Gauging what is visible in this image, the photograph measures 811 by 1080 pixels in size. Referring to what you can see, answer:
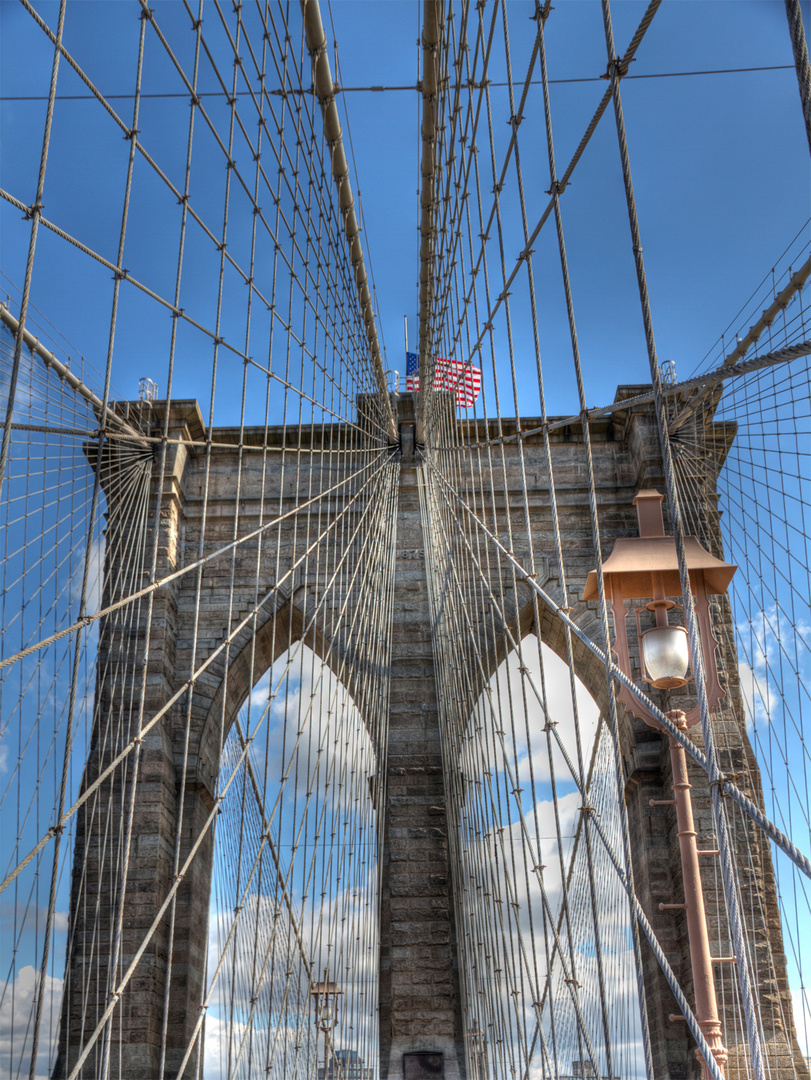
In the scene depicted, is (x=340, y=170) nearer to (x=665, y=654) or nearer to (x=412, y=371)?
(x=412, y=371)

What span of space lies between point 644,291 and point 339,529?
7512 millimetres

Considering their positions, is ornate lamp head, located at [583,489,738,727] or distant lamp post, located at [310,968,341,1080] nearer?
ornate lamp head, located at [583,489,738,727]

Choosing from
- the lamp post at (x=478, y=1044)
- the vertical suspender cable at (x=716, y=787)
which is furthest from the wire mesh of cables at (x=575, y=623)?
the vertical suspender cable at (x=716, y=787)

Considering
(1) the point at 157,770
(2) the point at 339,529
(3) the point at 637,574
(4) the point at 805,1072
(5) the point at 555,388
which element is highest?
(5) the point at 555,388

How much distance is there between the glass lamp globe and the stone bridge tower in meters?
3.77

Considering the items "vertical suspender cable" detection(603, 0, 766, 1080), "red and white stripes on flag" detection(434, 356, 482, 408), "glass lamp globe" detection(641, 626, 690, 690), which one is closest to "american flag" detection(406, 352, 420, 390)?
"red and white stripes on flag" detection(434, 356, 482, 408)

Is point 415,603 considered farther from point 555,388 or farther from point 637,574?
point 555,388

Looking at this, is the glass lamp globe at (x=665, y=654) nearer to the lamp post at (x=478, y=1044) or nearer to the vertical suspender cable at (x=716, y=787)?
the vertical suspender cable at (x=716, y=787)

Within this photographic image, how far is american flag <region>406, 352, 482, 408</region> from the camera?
753 cm

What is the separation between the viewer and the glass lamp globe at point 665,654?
321 centimetres

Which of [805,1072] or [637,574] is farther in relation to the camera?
[805,1072]

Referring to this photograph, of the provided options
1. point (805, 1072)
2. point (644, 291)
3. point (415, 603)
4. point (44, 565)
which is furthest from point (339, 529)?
point (644, 291)

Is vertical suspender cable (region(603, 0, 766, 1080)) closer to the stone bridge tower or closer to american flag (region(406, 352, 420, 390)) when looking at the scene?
the stone bridge tower

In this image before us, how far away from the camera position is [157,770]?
819 cm
